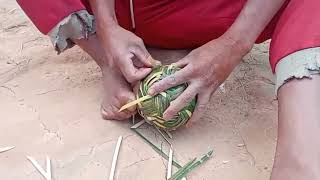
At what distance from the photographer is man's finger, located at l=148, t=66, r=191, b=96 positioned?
1.70m

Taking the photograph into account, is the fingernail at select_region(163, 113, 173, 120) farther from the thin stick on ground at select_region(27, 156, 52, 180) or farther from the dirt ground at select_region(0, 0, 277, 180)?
the thin stick on ground at select_region(27, 156, 52, 180)

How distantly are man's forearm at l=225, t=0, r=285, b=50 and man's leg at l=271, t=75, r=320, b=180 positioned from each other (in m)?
0.23

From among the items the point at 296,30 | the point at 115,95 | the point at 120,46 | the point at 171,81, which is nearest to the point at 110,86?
the point at 115,95

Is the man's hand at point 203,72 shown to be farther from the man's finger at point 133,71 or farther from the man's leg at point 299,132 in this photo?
the man's leg at point 299,132

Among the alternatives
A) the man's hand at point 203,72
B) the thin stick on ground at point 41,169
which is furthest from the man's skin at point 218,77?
the thin stick on ground at point 41,169

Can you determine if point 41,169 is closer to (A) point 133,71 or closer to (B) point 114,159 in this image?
(B) point 114,159

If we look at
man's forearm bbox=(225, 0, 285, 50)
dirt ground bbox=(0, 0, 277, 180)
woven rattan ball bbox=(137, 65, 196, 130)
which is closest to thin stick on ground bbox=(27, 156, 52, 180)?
dirt ground bbox=(0, 0, 277, 180)

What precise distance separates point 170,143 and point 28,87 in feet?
1.70

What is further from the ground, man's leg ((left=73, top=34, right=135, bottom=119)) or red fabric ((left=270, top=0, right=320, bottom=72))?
red fabric ((left=270, top=0, right=320, bottom=72))

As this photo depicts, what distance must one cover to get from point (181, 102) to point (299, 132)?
339mm

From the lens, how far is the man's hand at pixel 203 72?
170 cm

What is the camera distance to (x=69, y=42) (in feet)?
6.47

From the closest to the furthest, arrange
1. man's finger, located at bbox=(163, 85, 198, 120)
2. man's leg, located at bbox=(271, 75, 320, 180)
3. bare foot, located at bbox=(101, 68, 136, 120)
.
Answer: man's leg, located at bbox=(271, 75, 320, 180), man's finger, located at bbox=(163, 85, 198, 120), bare foot, located at bbox=(101, 68, 136, 120)

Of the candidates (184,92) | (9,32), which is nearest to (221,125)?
(184,92)
